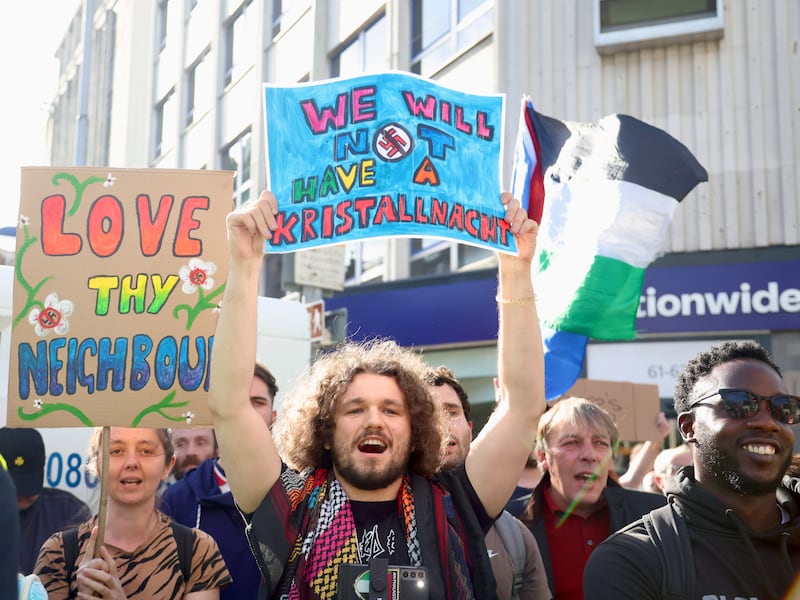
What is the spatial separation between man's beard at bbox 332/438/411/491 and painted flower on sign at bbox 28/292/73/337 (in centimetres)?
137

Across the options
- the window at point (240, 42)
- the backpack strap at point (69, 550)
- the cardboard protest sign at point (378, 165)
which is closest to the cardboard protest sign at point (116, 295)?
the backpack strap at point (69, 550)

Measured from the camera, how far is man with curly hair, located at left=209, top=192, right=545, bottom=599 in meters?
2.77

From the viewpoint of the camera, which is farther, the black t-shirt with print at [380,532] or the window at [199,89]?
the window at [199,89]

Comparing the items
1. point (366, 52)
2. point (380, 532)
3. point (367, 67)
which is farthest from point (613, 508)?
point (366, 52)

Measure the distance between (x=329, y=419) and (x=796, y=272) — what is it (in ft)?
28.8

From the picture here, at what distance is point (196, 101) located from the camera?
70.2 feet

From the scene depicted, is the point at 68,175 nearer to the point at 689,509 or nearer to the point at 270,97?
the point at 270,97

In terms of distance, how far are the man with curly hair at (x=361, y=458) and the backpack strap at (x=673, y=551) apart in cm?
46

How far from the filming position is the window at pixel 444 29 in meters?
12.6

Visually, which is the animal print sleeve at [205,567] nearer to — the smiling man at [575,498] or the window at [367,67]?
the smiling man at [575,498]

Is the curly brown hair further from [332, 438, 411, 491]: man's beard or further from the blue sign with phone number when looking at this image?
the blue sign with phone number

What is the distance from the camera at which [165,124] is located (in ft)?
77.0

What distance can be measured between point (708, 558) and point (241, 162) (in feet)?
54.9

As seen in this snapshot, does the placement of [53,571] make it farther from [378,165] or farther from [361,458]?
[378,165]
